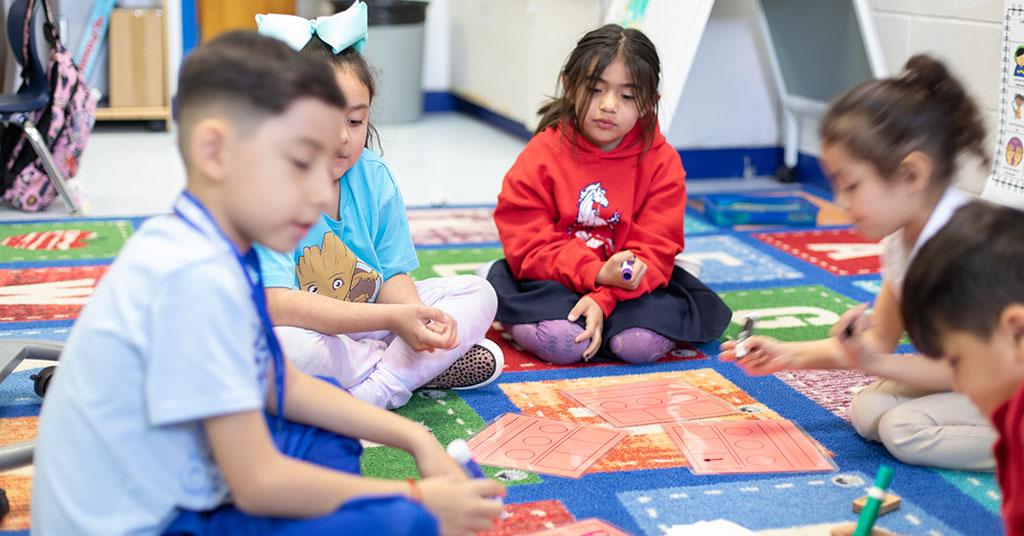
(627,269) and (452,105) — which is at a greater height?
(627,269)

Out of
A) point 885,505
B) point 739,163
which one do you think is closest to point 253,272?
point 885,505

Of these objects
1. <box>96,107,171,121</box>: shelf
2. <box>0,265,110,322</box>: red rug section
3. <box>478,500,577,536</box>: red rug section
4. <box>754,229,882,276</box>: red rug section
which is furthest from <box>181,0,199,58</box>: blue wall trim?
<box>478,500,577,536</box>: red rug section

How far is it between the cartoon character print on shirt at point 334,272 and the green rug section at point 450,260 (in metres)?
0.63

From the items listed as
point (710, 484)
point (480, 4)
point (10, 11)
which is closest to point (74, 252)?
point (10, 11)

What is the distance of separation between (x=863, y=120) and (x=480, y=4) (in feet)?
11.7

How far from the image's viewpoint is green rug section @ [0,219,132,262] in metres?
2.33

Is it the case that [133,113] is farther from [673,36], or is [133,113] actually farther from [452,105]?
[673,36]

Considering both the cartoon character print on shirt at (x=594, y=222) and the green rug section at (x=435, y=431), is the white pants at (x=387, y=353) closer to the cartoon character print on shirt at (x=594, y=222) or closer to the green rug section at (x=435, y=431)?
the green rug section at (x=435, y=431)

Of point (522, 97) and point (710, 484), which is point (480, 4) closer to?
point (522, 97)

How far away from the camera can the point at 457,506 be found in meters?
0.87

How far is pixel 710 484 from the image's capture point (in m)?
1.27

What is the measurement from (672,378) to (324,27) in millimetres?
808

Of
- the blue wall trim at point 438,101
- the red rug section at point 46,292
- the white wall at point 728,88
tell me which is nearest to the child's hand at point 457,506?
the red rug section at point 46,292

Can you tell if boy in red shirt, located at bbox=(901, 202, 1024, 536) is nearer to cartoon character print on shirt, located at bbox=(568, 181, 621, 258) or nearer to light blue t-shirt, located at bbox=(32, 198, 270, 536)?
light blue t-shirt, located at bbox=(32, 198, 270, 536)
